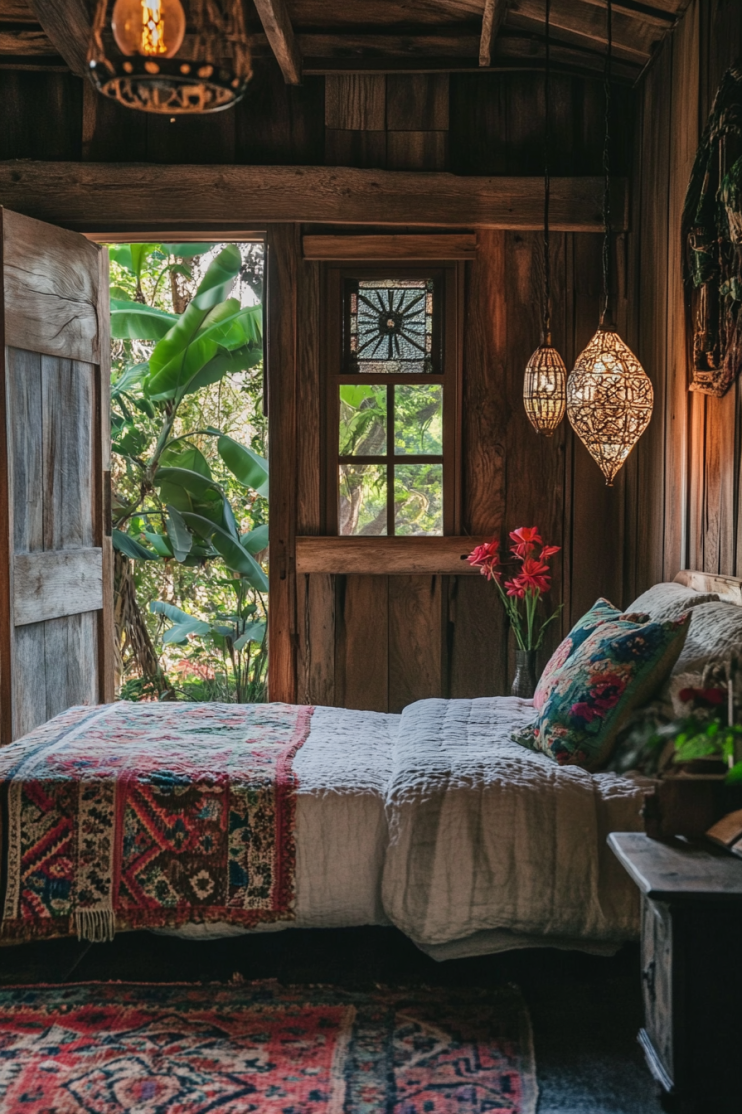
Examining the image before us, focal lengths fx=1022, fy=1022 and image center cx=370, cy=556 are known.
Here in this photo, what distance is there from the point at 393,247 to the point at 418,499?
43.1 inches

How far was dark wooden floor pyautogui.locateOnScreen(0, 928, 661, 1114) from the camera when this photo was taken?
7.68 feet

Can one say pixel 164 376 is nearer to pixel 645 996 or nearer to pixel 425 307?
pixel 425 307

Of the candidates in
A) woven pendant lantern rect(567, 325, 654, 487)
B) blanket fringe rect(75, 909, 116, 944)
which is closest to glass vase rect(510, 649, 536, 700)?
woven pendant lantern rect(567, 325, 654, 487)

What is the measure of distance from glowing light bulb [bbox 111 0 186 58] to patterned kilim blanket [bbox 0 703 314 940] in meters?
1.63

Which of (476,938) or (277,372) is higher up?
(277,372)

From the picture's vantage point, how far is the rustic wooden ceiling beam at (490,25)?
3776mm

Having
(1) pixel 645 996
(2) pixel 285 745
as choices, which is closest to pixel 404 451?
(2) pixel 285 745

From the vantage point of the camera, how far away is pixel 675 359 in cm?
376

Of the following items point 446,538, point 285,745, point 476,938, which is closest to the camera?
point 476,938

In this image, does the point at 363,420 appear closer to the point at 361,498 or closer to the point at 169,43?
the point at 361,498

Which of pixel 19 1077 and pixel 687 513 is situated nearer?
pixel 19 1077

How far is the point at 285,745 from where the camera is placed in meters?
2.96

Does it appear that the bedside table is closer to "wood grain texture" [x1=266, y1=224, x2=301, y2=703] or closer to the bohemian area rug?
the bohemian area rug

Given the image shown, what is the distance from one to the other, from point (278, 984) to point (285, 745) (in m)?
0.67
